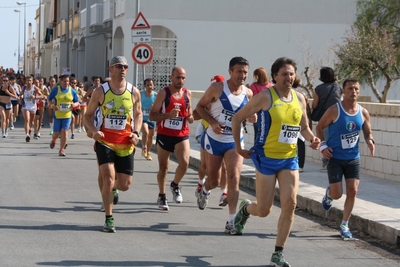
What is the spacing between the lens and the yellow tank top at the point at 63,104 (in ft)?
61.7

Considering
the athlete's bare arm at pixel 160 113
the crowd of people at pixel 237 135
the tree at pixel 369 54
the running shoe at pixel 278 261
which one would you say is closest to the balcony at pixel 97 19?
the tree at pixel 369 54

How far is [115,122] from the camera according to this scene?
9.23m

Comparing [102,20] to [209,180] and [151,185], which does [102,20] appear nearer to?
[151,185]

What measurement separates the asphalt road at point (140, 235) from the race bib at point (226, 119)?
1122 millimetres

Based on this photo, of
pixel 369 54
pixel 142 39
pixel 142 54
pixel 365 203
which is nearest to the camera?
pixel 365 203

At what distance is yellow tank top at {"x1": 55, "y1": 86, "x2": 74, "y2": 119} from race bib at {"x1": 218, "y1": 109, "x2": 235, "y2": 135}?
9.70 metres

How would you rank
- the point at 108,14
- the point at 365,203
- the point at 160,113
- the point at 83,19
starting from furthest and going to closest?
1. the point at 83,19
2. the point at 108,14
3. the point at 365,203
4. the point at 160,113

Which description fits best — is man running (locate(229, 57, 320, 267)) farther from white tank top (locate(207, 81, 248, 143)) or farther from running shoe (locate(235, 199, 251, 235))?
white tank top (locate(207, 81, 248, 143))

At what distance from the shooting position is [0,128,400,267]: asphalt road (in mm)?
7682

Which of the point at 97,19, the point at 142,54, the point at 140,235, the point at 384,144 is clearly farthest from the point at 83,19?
the point at 140,235

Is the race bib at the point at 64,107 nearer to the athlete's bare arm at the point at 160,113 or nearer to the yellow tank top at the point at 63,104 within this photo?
the yellow tank top at the point at 63,104

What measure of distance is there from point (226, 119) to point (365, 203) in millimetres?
2405

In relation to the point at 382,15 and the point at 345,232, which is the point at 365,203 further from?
the point at 382,15

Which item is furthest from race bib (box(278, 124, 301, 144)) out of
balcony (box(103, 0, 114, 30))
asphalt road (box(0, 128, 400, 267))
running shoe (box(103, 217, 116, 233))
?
balcony (box(103, 0, 114, 30))
